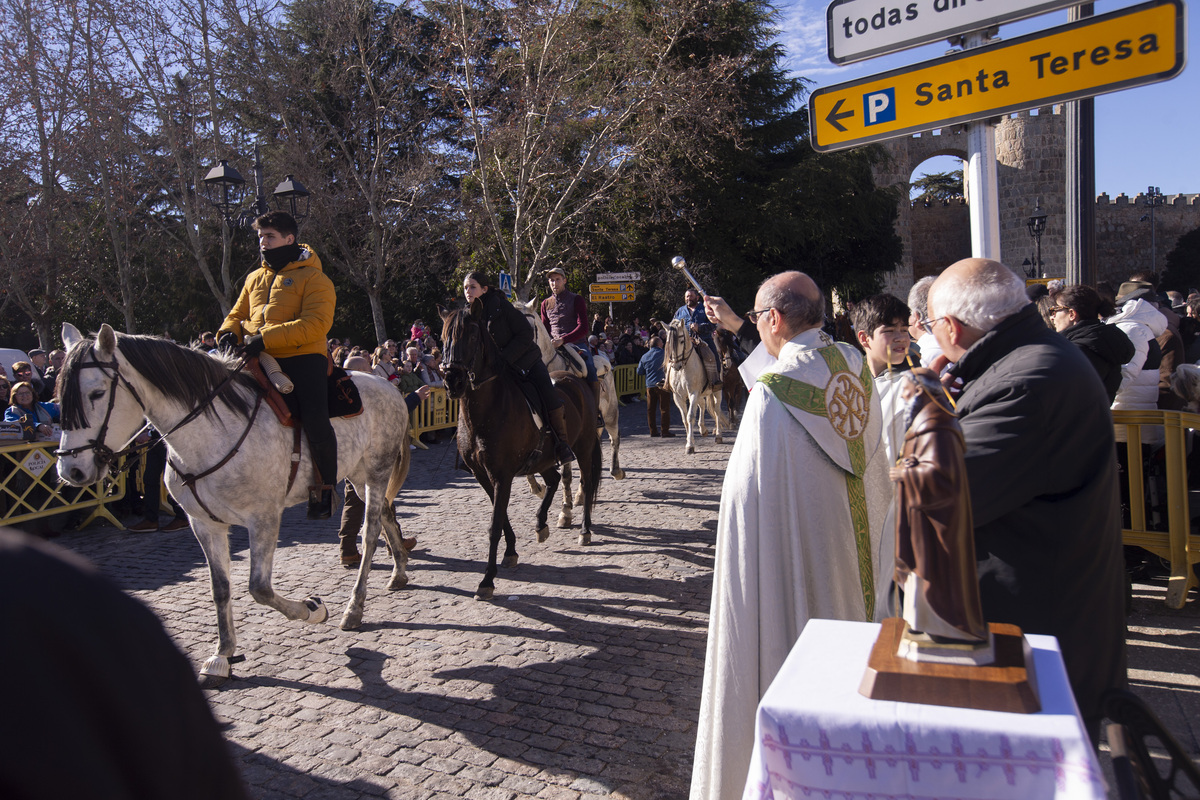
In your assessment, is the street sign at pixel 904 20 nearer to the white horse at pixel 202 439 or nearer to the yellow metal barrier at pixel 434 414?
the white horse at pixel 202 439

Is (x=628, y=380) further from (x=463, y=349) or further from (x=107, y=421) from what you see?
(x=107, y=421)

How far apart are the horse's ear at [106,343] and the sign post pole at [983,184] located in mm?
4519

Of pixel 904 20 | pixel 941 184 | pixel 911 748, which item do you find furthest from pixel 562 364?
pixel 941 184

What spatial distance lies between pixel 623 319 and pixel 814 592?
28354mm

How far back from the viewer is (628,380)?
2375cm

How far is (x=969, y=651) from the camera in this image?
1755mm

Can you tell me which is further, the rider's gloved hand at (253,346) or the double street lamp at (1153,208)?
the double street lamp at (1153,208)

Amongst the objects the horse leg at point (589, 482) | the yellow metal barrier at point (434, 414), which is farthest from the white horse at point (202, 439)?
the yellow metal barrier at point (434, 414)

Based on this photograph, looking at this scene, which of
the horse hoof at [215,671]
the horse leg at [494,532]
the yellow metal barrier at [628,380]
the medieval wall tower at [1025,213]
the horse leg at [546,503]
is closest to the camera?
the horse hoof at [215,671]

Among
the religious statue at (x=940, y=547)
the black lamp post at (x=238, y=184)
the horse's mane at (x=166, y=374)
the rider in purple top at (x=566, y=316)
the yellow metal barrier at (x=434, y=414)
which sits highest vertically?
the black lamp post at (x=238, y=184)

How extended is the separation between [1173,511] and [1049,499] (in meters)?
3.81

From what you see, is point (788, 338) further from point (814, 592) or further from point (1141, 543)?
point (1141, 543)

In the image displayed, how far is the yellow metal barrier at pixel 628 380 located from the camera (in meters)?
23.2

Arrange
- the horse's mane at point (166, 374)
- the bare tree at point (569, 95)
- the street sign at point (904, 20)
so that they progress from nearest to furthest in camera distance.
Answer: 1. the street sign at point (904, 20)
2. the horse's mane at point (166, 374)
3. the bare tree at point (569, 95)
